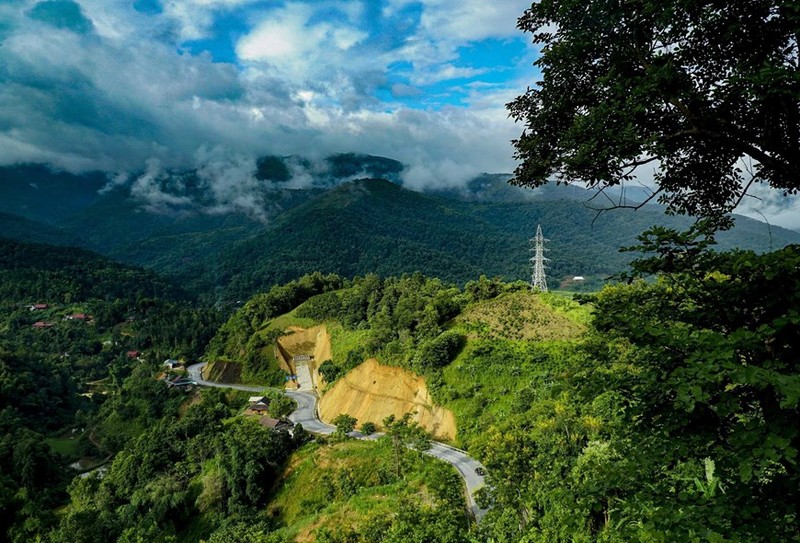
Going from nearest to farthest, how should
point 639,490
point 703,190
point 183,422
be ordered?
1. point 639,490
2. point 703,190
3. point 183,422

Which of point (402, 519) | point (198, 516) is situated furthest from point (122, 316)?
point (402, 519)

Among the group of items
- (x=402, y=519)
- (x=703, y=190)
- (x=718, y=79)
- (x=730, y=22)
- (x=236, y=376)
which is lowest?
(x=236, y=376)

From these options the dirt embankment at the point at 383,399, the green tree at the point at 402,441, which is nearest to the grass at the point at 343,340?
the dirt embankment at the point at 383,399

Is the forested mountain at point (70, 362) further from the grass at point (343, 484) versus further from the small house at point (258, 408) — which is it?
the small house at point (258, 408)

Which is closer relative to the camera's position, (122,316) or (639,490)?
(639,490)

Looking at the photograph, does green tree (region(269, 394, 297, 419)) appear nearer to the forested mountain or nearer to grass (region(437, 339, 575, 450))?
the forested mountain

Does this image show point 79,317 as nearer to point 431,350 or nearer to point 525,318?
point 431,350

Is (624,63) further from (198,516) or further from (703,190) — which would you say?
(198,516)
